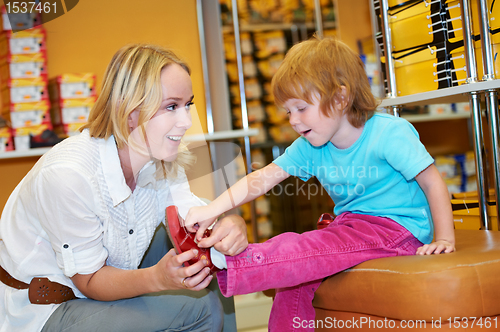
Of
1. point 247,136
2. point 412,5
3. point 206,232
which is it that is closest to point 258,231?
point 247,136

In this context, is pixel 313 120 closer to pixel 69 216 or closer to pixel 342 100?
pixel 342 100

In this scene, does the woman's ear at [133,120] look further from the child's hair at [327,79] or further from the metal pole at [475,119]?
the metal pole at [475,119]

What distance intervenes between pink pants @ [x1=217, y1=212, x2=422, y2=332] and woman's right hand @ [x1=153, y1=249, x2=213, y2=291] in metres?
0.06

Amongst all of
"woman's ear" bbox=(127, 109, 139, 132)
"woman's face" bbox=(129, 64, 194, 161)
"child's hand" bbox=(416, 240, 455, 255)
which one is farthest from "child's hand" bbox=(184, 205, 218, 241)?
"child's hand" bbox=(416, 240, 455, 255)

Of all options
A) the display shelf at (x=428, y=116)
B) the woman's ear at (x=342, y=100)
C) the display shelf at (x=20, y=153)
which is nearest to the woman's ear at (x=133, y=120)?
the woman's ear at (x=342, y=100)

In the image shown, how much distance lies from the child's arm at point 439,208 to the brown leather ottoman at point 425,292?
57mm

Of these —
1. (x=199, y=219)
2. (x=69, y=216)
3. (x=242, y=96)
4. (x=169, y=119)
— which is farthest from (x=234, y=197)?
(x=242, y=96)

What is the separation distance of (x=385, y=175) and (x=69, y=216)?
742mm

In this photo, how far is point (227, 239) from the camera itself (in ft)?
2.87

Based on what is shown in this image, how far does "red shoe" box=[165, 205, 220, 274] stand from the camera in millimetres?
837

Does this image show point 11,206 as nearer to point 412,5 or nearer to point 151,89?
point 151,89

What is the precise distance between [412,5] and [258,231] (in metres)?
1.40

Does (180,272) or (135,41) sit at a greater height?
(135,41)

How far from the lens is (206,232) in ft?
2.98
